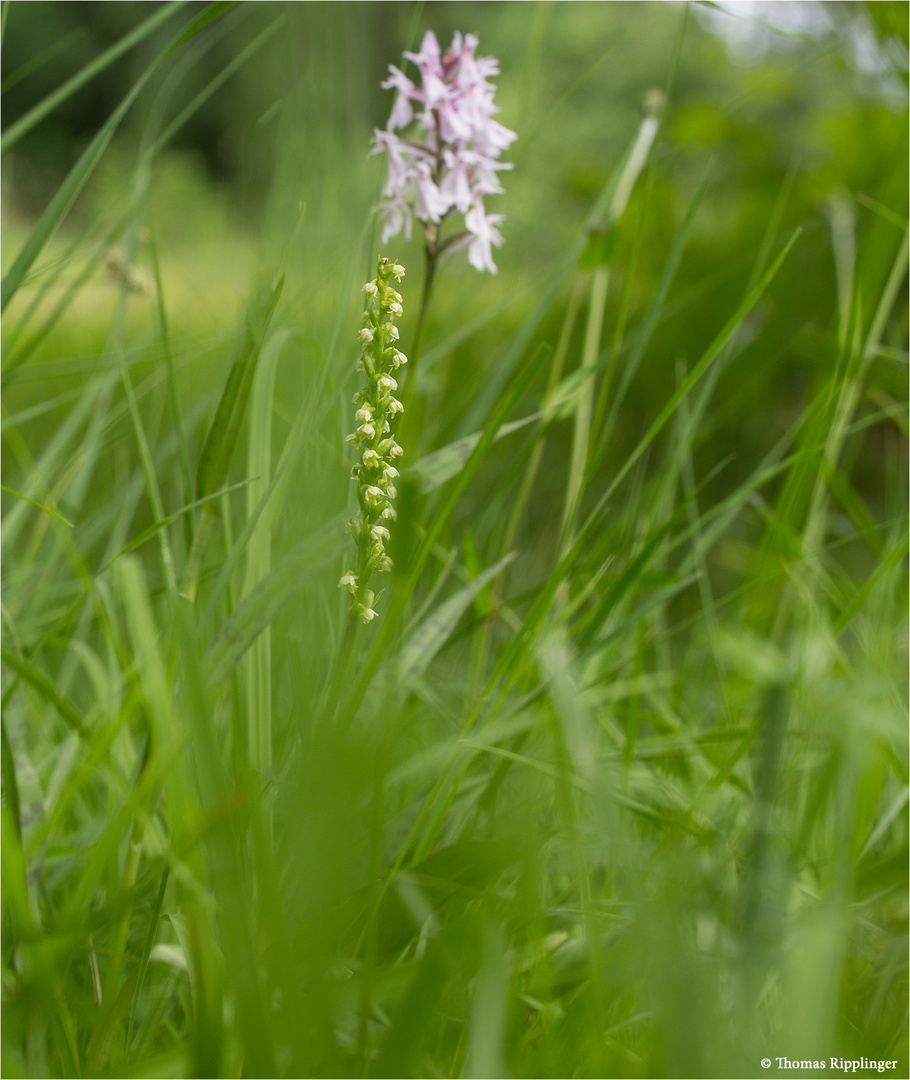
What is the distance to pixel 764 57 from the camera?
162cm

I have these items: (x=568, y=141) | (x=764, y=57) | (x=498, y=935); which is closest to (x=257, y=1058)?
(x=498, y=935)

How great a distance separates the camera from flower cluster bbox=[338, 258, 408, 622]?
29cm

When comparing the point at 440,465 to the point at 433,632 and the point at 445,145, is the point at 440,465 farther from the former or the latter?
the point at 445,145

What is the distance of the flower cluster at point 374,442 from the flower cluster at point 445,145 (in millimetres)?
183

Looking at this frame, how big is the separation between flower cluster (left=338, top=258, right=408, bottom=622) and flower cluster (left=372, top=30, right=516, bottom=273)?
18 cm

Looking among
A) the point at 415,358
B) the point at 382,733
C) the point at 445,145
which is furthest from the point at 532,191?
the point at 382,733

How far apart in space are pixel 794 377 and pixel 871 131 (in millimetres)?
388
